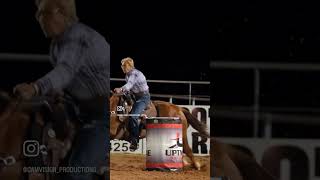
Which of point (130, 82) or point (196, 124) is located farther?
point (196, 124)

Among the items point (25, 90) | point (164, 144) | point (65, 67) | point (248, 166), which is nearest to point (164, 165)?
point (164, 144)

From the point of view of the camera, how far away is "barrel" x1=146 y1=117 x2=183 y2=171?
471cm

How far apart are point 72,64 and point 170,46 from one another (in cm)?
75

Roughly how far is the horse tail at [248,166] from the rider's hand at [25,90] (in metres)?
1.59

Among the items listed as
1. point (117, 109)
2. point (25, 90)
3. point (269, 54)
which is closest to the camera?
point (25, 90)

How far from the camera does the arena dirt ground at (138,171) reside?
466cm

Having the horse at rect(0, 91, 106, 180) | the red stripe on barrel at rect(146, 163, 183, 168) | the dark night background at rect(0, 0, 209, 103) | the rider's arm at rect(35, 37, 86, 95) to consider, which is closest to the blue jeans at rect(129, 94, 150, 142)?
the dark night background at rect(0, 0, 209, 103)

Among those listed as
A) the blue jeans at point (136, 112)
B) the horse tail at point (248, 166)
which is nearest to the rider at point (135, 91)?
the blue jeans at point (136, 112)

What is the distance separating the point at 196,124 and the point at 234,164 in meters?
0.48

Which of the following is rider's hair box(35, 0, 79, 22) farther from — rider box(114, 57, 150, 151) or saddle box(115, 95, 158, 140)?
saddle box(115, 95, 158, 140)

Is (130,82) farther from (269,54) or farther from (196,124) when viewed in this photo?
(269,54)

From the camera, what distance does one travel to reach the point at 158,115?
4.70 metres

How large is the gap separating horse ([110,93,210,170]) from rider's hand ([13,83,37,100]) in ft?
1.88

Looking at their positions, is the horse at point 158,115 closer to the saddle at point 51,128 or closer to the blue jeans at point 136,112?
the blue jeans at point 136,112
